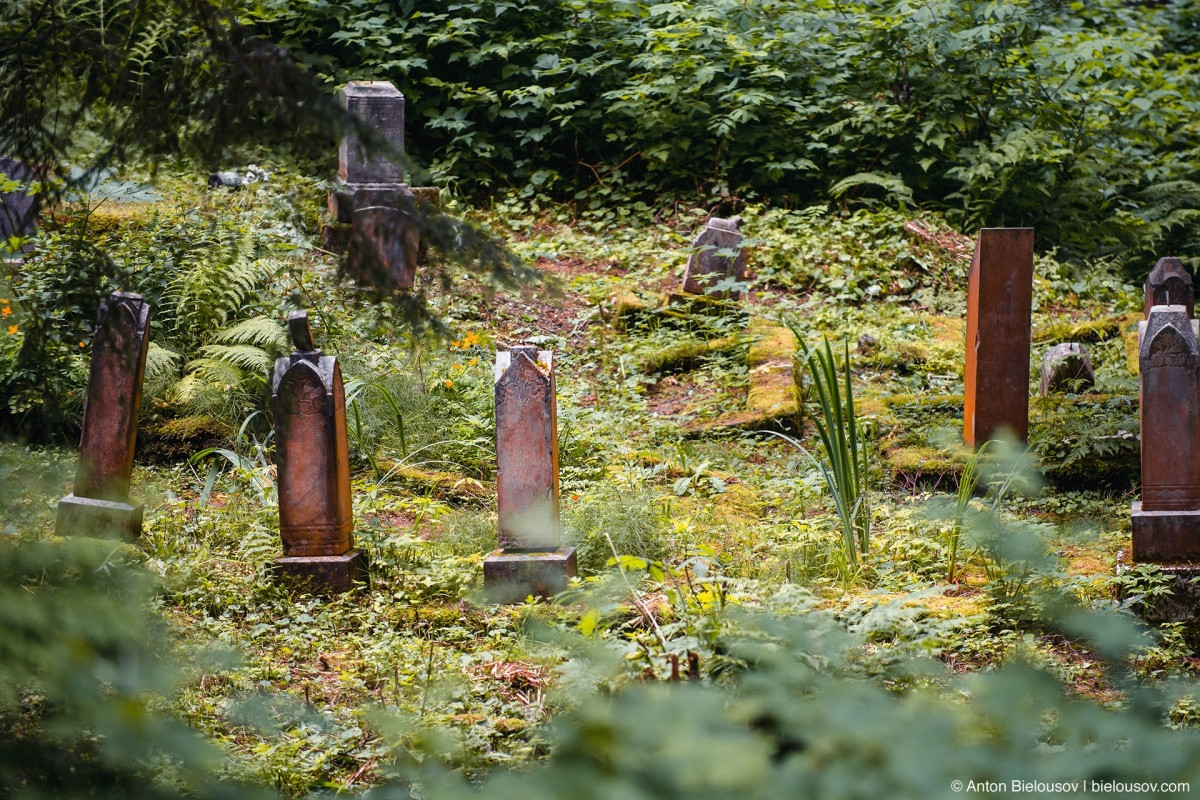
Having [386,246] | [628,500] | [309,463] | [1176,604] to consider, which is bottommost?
[1176,604]

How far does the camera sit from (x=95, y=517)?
4.85 meters

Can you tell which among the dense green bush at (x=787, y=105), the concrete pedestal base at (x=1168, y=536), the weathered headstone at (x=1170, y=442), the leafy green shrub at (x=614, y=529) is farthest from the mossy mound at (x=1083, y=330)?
the leafy green shrub at (x=614, y=529)

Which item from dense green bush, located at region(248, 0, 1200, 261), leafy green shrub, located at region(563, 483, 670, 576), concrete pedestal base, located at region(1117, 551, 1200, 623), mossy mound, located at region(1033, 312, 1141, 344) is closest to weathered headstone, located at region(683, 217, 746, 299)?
dense green bush, located at region(248, 0, 1200, 261)

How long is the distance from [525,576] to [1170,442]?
9.11 ft

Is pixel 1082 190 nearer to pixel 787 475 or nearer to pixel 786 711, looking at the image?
pixel 787 475

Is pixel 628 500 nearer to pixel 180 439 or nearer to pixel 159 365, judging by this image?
pixel 180 439

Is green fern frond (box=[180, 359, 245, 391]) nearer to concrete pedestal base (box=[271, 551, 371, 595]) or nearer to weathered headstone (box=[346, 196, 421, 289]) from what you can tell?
concrete pedestal base (box=[271, 551, 371, 595])

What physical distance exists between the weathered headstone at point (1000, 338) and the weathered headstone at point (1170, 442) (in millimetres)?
1074

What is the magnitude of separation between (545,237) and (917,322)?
13.0 feet

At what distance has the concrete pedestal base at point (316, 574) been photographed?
4.51 metres

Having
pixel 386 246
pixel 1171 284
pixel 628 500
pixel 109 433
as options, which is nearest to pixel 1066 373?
pixel 1171 284

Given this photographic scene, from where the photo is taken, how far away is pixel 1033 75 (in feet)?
37.2

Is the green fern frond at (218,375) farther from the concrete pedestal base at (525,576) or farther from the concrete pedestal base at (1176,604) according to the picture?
the concrete pedestal base at (1176,604)

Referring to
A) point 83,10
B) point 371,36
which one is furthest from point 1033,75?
point 83,10
